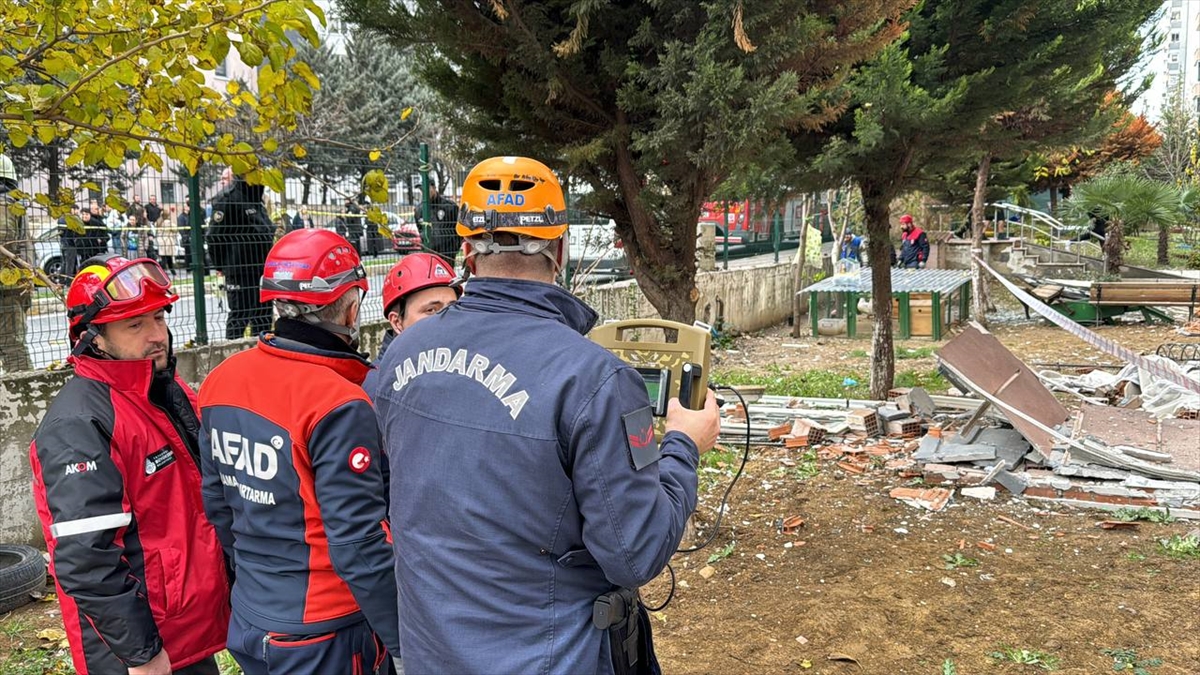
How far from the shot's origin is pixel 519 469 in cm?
184

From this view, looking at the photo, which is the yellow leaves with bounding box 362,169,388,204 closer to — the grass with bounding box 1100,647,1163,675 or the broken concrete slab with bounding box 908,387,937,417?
the grass with bounding box 1100,647,1163,675

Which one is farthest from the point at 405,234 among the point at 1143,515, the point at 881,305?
the point at 1143,515

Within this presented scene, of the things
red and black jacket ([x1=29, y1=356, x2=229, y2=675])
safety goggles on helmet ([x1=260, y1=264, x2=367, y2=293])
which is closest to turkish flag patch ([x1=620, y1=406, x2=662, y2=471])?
safety goggles on helmet ([x1=260, y1=264, x2=367, y2=293])

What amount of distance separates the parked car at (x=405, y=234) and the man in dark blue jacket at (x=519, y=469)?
5.63 meters

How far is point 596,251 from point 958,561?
7.33 meters

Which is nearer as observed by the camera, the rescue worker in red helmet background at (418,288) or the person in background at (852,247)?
the rescue worker in red helmet background at (418,288)

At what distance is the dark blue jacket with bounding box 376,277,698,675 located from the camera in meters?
1.82

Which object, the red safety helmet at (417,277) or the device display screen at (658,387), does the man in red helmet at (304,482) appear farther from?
the red safety helmet at (417,277)

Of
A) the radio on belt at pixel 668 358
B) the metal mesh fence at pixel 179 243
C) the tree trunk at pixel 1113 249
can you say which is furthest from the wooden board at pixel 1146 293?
the radio on belt at pixel 668 358

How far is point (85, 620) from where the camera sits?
2574mm

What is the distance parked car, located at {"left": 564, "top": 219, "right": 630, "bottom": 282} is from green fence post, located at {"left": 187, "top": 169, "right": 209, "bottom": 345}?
4132mm

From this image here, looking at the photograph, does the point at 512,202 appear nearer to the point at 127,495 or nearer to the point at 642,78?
the point at 127,495

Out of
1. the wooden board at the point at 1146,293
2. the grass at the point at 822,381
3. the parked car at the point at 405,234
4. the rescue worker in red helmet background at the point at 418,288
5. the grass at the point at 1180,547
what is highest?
the parked car at the point at 405,234

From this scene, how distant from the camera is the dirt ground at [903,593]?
433cm
